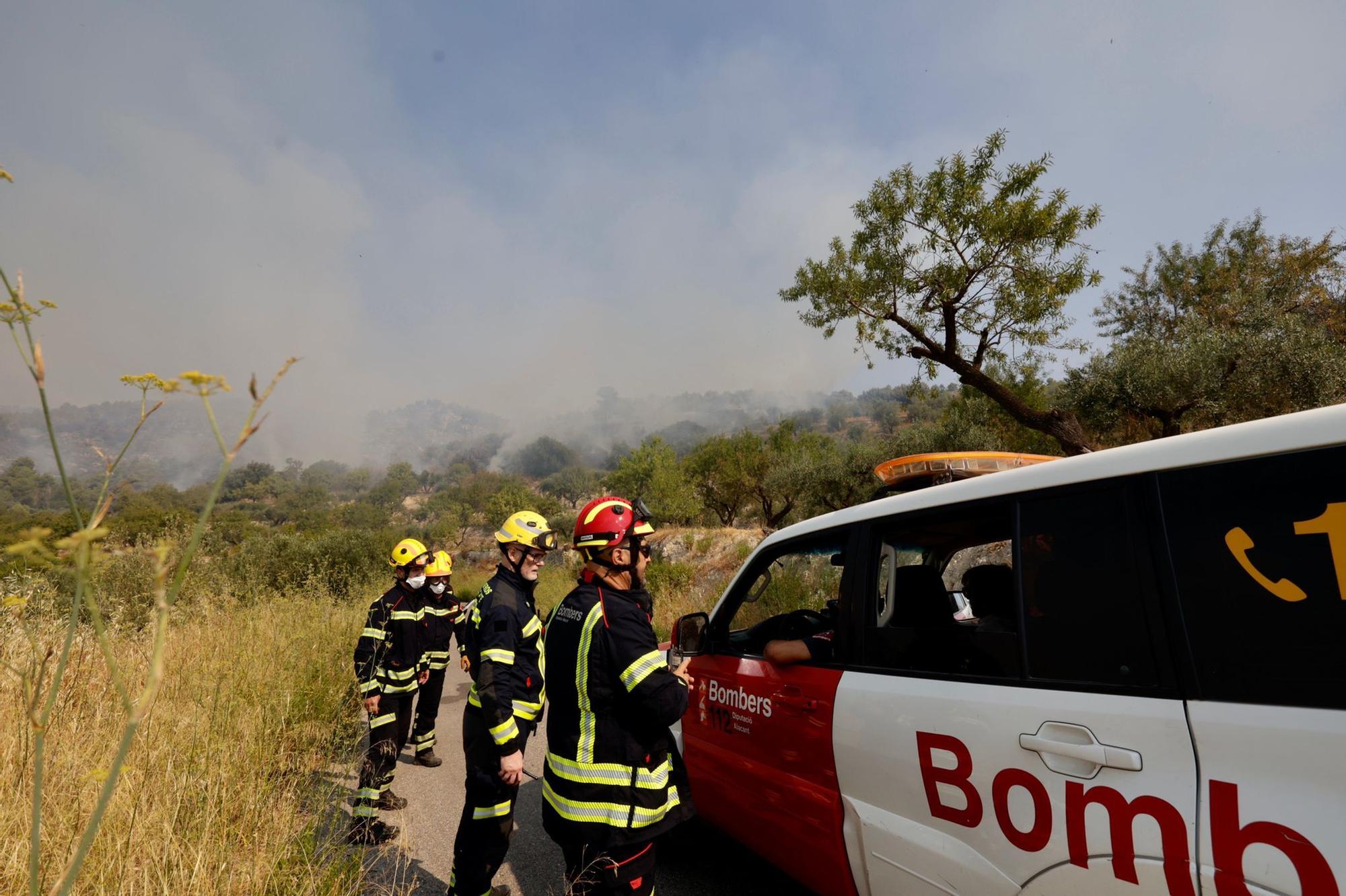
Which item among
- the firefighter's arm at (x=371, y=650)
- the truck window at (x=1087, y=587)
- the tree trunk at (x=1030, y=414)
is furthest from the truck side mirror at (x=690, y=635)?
the tree trunk at (x=1030, y=414)

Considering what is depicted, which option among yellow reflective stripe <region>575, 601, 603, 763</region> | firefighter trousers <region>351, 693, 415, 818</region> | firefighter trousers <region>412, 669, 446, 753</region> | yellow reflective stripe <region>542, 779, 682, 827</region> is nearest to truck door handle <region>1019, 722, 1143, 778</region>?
yellow reflective stripe <region>542, 779, 682, 827</region>

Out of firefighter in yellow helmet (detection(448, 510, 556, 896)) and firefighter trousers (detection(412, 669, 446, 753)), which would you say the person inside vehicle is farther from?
firefighter trousers (detection(412, 669, 446, 753))

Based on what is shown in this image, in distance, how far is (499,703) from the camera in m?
3.11

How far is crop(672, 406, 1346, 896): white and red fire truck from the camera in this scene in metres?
1.44

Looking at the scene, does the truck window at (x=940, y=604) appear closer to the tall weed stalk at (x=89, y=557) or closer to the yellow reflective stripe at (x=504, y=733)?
the yellow reflective stripe at (x=504, y=733)

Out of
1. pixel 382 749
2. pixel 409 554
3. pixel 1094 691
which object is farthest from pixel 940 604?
pixel 409 554

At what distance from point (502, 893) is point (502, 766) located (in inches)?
Result: 41.5

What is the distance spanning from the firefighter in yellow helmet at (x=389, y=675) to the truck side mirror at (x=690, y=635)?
2.36 metres

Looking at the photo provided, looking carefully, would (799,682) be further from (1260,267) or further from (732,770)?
(1260,267)

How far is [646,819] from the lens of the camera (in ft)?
7.78

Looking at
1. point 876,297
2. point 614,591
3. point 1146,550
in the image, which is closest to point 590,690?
point 614,591

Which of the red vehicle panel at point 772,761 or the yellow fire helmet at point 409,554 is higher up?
the yellow fire helmet at point 409,554

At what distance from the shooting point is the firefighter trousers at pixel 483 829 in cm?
307

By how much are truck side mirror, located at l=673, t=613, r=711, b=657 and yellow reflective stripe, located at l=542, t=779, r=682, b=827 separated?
0.92 meters
